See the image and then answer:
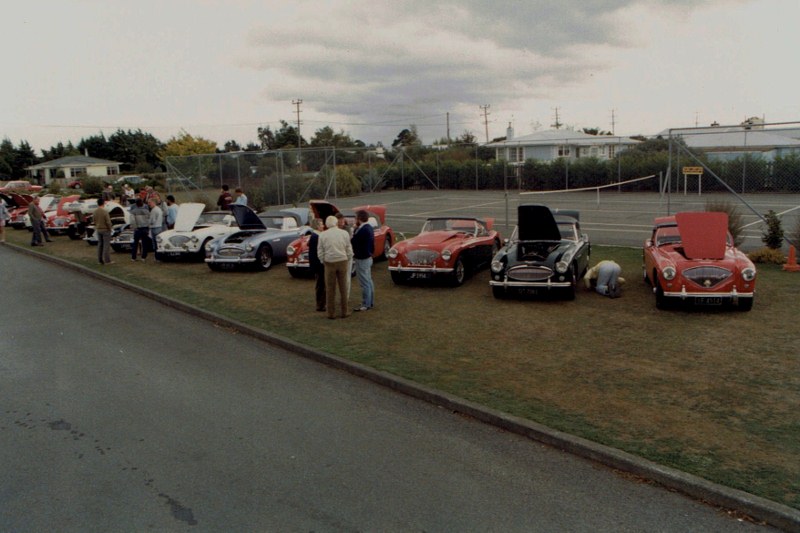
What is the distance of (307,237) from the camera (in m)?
14.9

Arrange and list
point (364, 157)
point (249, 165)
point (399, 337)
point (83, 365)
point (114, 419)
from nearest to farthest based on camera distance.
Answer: point (114, 419), point (83, 365), point (399, 337), point (249, 165), point (364, 157)

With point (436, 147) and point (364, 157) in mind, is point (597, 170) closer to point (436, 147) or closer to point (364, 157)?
point (436, 147)

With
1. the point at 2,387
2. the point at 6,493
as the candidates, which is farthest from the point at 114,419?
the point at 2,387

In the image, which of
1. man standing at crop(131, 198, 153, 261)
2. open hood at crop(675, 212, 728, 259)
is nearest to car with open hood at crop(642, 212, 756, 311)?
open hood at crop(675, 212, 728, 259)

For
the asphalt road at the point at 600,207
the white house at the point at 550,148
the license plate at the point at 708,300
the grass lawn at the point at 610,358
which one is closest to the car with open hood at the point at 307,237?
the grass lawn at the point at 610,358

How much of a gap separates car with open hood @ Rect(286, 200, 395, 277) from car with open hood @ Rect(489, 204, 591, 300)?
9.70ft

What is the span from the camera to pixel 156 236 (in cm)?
1859

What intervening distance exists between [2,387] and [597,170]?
33782 millimetres

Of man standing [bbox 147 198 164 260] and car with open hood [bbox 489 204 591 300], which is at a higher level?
man standing [bbox 147 198 164 260]

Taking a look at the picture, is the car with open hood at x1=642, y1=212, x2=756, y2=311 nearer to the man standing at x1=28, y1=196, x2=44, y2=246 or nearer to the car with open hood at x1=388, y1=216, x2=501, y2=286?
the car with open hood at x1=388, y1=216, x2=501, y2=286

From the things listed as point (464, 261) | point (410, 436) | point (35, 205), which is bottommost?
point (410, 436)

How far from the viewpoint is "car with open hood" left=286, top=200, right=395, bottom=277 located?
14.0m

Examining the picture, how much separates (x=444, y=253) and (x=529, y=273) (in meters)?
2.00

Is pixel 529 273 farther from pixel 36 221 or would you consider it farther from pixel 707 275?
pixel 36 221
